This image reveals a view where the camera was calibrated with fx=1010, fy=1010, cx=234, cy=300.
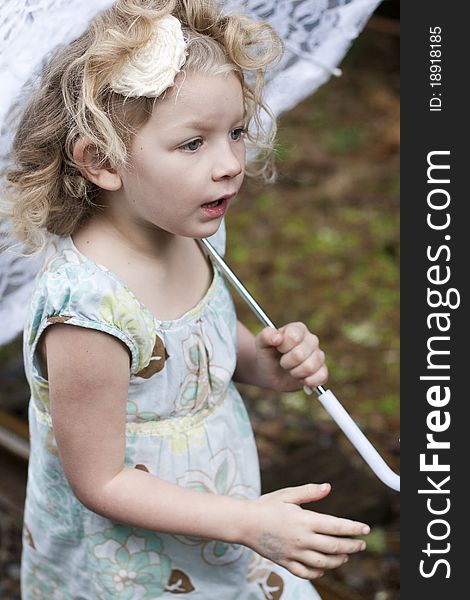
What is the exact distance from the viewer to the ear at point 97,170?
167 centimetres

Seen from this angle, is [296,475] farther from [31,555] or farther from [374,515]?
[31,555]

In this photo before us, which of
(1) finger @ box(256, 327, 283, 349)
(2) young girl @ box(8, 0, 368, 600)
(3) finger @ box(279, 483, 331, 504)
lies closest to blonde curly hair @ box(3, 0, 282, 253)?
(2) young girl @ box(8, 0, 368, 600)

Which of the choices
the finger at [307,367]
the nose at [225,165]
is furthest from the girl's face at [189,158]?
the finger at [307,367]

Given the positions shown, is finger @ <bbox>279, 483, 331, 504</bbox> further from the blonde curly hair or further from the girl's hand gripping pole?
the blonde curly hair

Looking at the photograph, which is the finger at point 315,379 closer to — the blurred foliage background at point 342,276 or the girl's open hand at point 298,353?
the girl's open hand at point 298,353

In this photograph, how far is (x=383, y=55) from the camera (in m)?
6.30

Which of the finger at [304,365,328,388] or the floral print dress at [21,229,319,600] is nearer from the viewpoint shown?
the floral print dress at [21,229,319,600]

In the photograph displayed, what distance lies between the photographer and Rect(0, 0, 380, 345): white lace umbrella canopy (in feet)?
5.05

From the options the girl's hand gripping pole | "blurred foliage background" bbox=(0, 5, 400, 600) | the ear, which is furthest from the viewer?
"blurred foliage background" bbox=(0, 5, 400, 600)

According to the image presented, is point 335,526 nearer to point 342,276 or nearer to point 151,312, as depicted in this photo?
point 151,312

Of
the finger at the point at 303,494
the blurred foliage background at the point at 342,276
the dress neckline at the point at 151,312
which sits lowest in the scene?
the blurred foliage background at the point at 342,276

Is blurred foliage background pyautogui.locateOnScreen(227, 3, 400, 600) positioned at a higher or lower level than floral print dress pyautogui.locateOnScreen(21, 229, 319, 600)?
lower

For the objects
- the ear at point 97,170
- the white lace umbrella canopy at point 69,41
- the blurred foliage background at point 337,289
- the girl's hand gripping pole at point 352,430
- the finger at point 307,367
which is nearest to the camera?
the white lace umbrella canopy at point 69,41

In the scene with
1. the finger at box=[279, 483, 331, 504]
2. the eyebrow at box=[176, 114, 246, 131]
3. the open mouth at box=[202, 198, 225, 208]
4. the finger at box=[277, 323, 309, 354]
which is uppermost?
the eyebrow at box=[176, 114, 246, 131]
